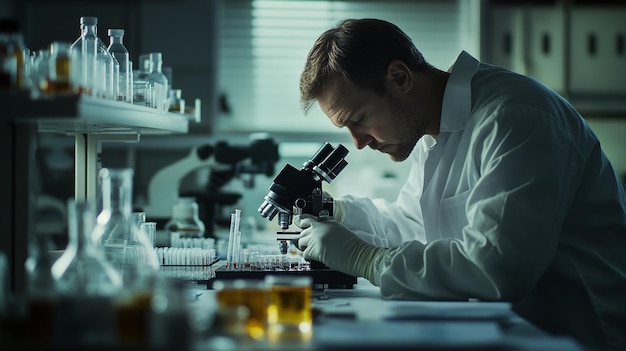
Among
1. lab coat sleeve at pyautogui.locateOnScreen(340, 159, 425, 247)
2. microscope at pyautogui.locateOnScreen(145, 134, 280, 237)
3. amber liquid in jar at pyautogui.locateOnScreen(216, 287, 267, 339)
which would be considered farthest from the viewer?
microscope at pyautogui.locateOnScreen(145, 134, 280, 237)

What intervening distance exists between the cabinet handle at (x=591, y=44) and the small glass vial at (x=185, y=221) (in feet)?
9.19

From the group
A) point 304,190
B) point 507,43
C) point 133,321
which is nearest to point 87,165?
point 304,190

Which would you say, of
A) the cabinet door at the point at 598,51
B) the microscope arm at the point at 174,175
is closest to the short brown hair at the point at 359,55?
the microscope arm at the point at 174,175

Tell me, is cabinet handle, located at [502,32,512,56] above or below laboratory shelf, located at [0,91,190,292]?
above

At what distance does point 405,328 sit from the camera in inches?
51.3

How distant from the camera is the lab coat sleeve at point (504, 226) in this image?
1775 mm

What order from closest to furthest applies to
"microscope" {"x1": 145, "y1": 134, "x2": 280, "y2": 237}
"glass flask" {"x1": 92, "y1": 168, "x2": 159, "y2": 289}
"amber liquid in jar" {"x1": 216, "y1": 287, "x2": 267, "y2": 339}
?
"amber liquid in jar" {"x1": 216, "y1": 287, "x2": 267, "y2": 339} < "glass flask" {"x1": 92, "y1": 168, "x2": 159, "y2": 289} < "microscope" {"x1": 145, "y1": 134, "x2": 280, "y2": 237}

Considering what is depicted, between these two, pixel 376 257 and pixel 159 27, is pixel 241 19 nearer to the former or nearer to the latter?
pixel 159 27

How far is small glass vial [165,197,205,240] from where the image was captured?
3141 millimetres

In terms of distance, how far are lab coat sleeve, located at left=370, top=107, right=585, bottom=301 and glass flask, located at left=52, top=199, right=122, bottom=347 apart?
0.70 meters

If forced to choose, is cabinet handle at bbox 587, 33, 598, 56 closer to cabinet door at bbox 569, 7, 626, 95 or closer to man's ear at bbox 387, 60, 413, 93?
cabinet door at bbox 569, 7, 626, 95

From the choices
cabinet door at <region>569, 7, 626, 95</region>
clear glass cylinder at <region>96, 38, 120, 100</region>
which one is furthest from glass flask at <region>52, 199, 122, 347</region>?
cabinet door at <region>569, 7, 626, 95</region>

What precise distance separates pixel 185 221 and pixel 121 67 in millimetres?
1061

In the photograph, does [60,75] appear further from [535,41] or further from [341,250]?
[535,41]
